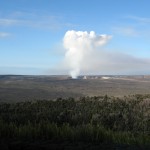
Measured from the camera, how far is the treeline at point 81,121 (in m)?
13.5

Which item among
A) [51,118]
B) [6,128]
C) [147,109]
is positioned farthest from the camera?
[147,109]

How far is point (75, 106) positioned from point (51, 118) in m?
4.75

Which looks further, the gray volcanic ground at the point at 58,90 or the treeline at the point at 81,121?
the gray volcanic ground at the point at 58,90

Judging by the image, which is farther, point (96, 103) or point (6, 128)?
point (96, 103)

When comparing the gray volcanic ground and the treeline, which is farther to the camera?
the gray volcanic ground

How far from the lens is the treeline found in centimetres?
1350

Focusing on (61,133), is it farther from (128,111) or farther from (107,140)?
(128,111)

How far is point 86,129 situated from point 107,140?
102cm

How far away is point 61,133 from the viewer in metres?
13.8

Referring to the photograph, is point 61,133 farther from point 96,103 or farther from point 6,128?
point 96,103

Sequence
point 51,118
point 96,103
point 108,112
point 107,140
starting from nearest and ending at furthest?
point 107,140 < point 51,118 < point 108,112 < point 96,103

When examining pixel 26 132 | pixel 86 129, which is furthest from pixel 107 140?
pixel 26 132

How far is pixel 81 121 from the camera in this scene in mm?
20812

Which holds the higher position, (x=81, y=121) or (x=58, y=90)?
(x=81, y=121)
